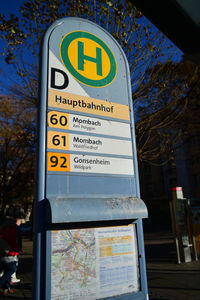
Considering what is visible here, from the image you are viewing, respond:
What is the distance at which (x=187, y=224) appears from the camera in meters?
8.86

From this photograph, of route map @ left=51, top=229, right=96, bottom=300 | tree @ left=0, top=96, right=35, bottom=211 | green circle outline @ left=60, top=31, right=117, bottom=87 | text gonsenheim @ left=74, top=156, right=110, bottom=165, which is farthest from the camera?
tree @ left=0, top=96, right=35, bottom=211

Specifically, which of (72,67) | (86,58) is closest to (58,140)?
(72,67)

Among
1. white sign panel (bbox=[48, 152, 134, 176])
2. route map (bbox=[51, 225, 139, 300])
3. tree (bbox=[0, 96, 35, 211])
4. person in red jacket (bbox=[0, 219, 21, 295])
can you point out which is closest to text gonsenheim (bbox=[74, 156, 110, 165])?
white sign panel (bbox=[48, 152, 134, 176])

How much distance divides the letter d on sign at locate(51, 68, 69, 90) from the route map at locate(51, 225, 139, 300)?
1.29m

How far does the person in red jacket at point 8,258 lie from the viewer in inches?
234

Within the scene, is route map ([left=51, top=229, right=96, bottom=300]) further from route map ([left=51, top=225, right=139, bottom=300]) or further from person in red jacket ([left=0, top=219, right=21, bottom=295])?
person in red jacket ([left=0, top=219, right=21, bottom=295])

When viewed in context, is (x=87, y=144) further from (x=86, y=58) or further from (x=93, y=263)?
(x=93, y=263)

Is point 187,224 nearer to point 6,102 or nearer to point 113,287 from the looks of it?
point 113,287

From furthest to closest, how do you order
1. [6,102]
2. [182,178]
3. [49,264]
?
[182,178] < [6,102] < [49,264]

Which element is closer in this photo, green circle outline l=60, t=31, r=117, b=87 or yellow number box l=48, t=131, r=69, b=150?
yellow number box l=48, t=131, r=69, b=150

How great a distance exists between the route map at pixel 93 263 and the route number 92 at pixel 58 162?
513 mm

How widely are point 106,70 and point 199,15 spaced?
1.05 m

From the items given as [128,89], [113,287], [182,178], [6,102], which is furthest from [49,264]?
[182,178]

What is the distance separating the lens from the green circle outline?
2.43m
